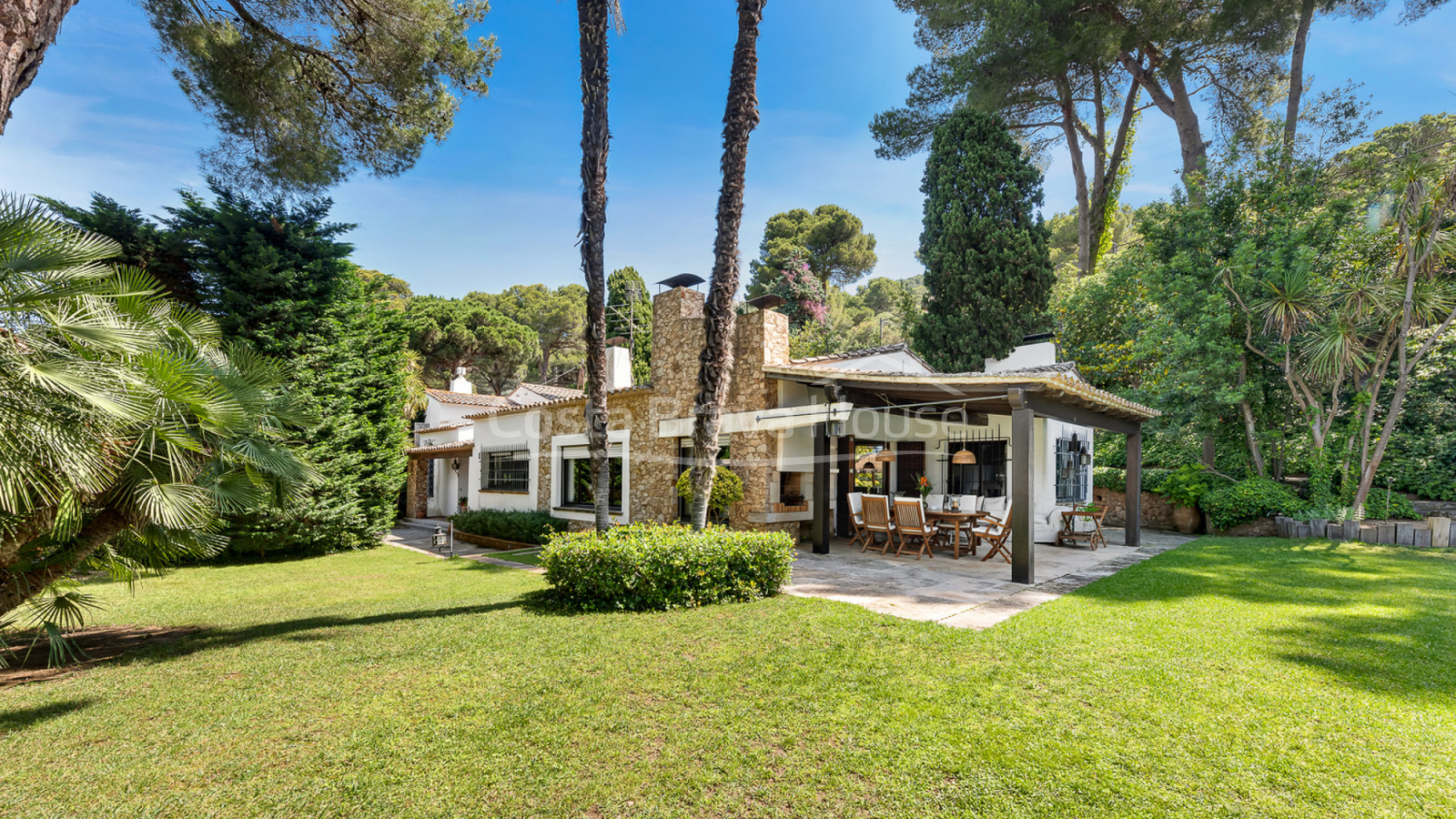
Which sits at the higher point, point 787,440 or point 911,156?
point 911,156

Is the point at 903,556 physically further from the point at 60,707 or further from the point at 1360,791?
the point at 60,707

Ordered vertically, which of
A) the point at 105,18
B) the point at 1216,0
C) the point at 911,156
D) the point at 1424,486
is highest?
the point at 1216,0

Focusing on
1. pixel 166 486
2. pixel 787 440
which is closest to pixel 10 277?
pixel 166 486

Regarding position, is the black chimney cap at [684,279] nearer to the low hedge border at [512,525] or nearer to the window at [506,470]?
the window at [506,470]

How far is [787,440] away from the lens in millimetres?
10727

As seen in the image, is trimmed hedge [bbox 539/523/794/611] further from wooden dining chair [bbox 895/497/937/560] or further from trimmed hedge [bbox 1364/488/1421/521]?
trimmed hedge [bbox 1364/488/1421/521]

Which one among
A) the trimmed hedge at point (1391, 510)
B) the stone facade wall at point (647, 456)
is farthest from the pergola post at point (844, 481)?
the trimmed hedge at point (1391, 510)

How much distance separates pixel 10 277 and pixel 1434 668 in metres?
9.75

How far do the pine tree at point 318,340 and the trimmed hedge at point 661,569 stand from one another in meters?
6.27

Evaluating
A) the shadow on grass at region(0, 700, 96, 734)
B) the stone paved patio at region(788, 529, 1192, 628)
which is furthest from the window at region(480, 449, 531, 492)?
the shadow on grass at region(0, 700, 96, 734)

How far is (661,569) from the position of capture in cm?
653

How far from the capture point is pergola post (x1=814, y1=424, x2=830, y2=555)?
32.3 feet

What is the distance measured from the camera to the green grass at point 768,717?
285 centimetres

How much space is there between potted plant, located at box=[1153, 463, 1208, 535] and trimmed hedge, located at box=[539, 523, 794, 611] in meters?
Result: 11.9
